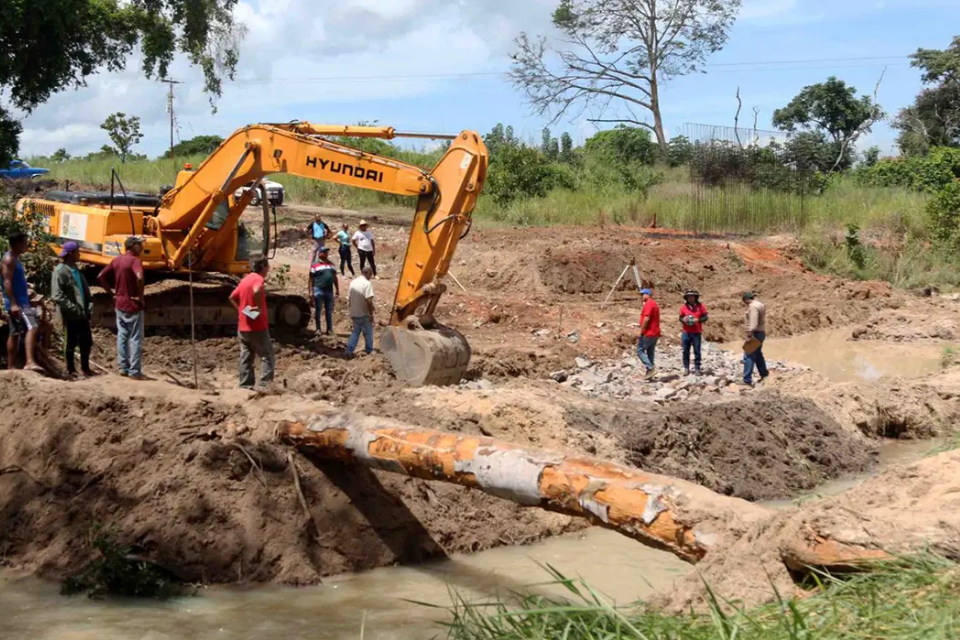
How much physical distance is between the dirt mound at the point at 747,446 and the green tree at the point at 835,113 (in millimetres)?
35362

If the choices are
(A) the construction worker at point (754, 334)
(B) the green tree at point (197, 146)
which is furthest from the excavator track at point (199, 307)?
(B) the green tree at point (197, 146)

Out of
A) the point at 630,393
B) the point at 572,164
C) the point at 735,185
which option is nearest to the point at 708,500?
the point at 630,393

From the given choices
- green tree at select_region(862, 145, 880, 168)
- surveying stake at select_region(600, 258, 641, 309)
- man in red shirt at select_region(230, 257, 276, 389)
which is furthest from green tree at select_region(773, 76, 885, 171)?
man in red shirt at select_region(230, 257, 276, 389)

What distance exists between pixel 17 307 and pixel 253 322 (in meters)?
2.47

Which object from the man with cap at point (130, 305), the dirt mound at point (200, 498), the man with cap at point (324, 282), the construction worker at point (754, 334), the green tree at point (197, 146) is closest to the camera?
the dirt mound at point (200, 498)

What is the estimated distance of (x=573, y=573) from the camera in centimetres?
901

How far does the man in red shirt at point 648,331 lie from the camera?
53.5 feet

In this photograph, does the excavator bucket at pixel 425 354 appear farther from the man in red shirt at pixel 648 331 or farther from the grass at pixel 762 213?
the grass at pixel 762 213

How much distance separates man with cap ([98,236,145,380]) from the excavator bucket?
2980 millimetres

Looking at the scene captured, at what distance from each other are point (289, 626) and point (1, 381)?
4.45 metres

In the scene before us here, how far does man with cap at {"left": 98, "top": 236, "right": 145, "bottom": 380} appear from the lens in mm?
12555

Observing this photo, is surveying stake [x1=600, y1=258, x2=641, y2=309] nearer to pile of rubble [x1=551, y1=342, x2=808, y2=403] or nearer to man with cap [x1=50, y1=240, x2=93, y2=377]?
pile of rubble [x1=551, y1=342, x2=808, y2=403]

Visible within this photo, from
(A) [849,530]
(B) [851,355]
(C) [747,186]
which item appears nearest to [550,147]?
(C) [747,186]

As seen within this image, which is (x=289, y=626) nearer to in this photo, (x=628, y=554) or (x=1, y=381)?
(x=628, y=554)
